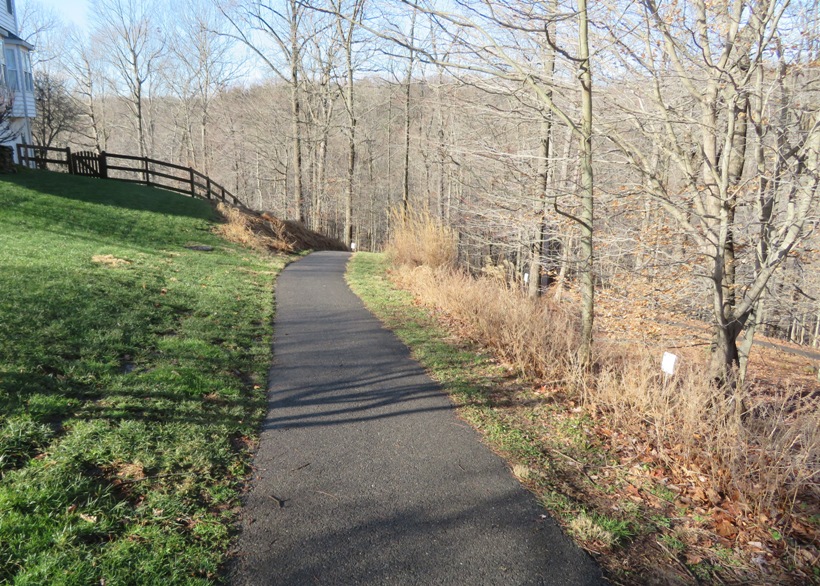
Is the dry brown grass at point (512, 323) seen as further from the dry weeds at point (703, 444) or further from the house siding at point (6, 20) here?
the house siding at point (6, 20)

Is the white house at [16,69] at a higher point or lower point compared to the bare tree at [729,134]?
higher

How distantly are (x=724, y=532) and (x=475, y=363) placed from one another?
12.0ft

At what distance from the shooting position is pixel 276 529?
121 inches

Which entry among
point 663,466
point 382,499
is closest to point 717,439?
point 663,466

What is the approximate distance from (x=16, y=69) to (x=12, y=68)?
17 centimetres

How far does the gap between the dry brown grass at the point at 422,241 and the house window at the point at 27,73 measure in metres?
23.2

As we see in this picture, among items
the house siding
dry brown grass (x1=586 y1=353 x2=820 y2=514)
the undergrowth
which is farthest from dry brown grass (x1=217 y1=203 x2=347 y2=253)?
the house siding

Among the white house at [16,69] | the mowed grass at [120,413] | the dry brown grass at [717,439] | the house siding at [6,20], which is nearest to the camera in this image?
the mowed grass at [120,413]

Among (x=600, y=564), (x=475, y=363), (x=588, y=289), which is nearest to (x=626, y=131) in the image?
(x=588, y=289)

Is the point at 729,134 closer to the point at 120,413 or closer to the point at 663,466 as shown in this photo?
the point at 663,466

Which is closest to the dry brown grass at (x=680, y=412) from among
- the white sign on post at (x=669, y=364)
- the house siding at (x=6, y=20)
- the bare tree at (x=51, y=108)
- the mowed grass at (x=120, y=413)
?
the white sign on post at (x=669, y=364)

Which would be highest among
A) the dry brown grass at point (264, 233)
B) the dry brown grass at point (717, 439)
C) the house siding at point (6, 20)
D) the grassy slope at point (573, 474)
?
the house siding at point (6, 20)

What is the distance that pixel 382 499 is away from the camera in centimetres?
348

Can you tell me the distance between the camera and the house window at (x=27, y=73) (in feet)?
81.4
